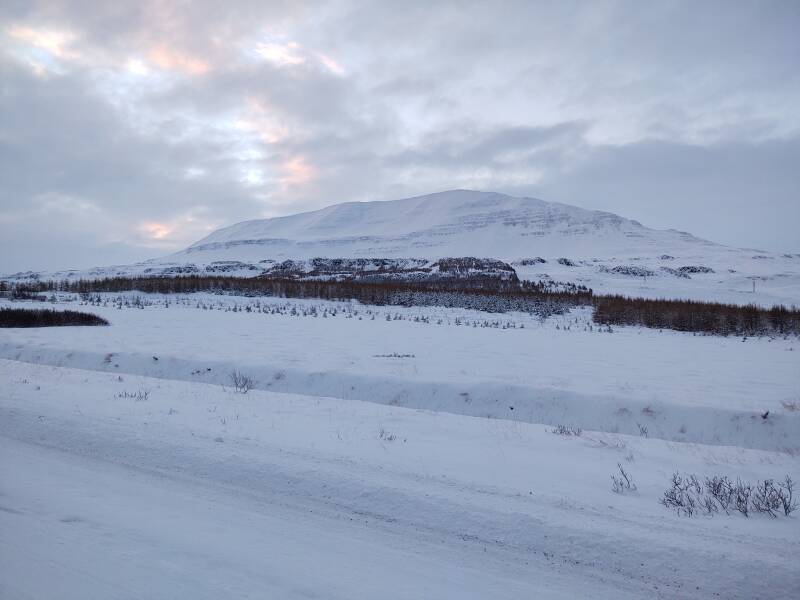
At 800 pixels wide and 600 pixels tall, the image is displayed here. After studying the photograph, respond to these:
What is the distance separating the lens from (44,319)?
18.2 meters

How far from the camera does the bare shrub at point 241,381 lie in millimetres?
9109

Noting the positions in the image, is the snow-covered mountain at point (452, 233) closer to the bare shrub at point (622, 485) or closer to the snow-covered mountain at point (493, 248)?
the snow-covered mountain at point (493, 248)

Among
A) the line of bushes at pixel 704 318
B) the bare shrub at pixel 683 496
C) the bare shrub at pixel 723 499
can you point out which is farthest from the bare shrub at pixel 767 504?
the line of bushes at pixel 704 318

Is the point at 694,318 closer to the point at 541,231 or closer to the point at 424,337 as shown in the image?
the point at 424,337

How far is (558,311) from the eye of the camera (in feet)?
81.4

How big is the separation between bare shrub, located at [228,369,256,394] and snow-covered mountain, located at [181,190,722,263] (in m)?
78.4

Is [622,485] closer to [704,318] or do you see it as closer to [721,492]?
[721,492]

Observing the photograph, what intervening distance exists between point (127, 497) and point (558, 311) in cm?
2317

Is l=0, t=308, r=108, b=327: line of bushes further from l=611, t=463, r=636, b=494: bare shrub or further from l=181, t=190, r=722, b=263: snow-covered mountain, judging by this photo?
l=181, t=190, r=722, b=263: snow-covered mountain

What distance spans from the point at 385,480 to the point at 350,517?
581 mm

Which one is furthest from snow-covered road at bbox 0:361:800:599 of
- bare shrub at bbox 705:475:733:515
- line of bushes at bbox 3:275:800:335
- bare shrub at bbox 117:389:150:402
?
line of bushes at bbox 3:275:800:335

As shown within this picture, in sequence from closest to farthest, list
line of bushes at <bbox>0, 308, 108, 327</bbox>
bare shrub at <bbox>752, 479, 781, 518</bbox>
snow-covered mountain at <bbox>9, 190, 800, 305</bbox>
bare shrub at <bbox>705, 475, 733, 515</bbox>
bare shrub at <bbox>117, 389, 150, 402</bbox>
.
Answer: bare shrub at <bbox>752, 479, 781, 518</bbox>, bare shrub at <bbox>705, 475, 733, 515</bbox>, bare shrub at <bbox>117, 389, 150, 402</bbox>, line of bushes at <bbox>0, 308, 108, 327</bbox>, snow-covered mountain at <bbox>9, 190, 800, 305</bbox>

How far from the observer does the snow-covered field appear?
121 inches

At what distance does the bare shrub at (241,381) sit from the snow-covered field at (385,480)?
0.25 meters
